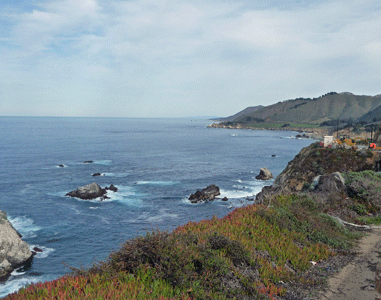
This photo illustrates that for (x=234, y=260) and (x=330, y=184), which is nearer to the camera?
(x=234, y=260)

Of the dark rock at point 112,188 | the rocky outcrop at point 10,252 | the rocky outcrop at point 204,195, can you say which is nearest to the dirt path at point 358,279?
the rocky outcrop at point 10,252

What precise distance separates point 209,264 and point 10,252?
2442 centimetres

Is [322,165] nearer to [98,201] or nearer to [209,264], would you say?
[98,201]

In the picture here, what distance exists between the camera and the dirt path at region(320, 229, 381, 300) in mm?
7648

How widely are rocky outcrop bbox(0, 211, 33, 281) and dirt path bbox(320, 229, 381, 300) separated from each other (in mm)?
25331

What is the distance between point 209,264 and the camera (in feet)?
24.2

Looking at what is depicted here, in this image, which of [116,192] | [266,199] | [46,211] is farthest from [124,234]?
[266,199]

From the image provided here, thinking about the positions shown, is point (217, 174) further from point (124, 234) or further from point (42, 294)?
point (42, 294)

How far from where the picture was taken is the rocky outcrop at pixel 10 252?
79.8 ft

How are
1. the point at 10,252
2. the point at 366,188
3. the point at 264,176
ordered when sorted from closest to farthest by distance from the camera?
the point at 366,188
the point at 10,252
the point at 264,176

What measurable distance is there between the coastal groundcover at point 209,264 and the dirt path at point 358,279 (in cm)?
58

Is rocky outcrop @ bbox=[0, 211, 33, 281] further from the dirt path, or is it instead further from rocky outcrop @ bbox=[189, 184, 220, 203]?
the dirt path

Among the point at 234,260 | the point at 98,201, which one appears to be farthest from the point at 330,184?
the point at 98,201

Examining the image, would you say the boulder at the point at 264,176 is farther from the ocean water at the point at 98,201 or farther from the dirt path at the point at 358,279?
the dirt path at the point at 358,279
